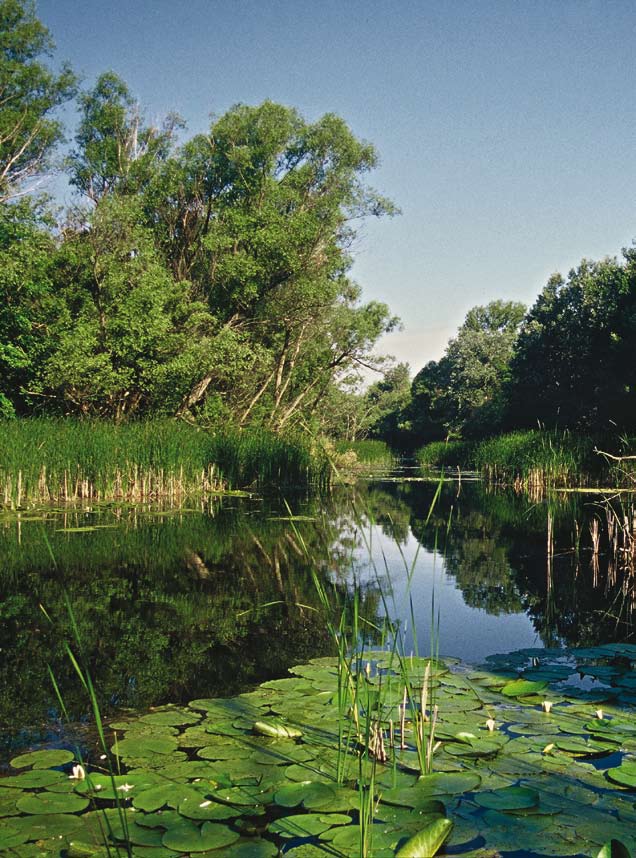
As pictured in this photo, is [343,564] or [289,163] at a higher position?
[289,163]

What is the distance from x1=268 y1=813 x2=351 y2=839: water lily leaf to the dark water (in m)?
0.88

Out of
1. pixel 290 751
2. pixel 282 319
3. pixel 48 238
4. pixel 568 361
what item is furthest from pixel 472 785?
pixel 568 361

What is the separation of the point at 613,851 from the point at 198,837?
1.35 meters

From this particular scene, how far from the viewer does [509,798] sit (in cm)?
273

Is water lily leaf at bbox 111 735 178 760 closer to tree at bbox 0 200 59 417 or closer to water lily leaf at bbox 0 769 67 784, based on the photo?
water lily leaf at bbox 0 769 67 784

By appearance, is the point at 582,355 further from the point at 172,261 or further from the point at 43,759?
the point at 43,759

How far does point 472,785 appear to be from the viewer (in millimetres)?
2859

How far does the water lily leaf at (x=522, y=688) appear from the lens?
4156mm

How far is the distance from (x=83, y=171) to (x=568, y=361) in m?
24.5

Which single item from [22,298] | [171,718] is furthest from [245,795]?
[22,298]

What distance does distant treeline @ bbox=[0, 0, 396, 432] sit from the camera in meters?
20.5

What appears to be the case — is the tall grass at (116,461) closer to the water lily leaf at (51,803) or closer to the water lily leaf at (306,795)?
the water lily leaf at (51,803)

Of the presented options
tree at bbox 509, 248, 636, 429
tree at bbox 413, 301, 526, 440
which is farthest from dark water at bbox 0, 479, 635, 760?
tree at bbox 413, 301, 526, 440

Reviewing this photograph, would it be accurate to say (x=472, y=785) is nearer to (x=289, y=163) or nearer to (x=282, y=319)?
(x=282, y=319)
